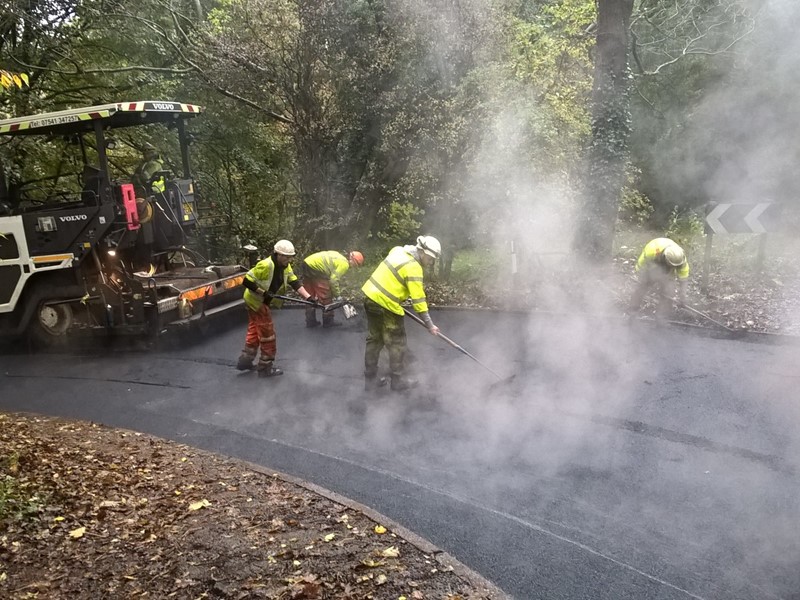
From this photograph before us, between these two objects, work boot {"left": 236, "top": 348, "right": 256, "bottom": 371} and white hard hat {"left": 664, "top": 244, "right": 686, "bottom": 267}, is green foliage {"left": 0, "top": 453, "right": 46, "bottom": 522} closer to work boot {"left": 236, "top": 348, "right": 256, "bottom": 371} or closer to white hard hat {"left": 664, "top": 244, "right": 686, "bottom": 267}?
work boot {"left": 236, "top": 348, "right": 256, "bottom": 371}

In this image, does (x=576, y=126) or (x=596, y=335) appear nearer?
(x=596, y=335)

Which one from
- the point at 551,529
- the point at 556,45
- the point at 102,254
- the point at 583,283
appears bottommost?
the point at 551,529

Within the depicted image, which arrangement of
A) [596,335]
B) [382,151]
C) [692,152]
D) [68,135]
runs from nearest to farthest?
[596,335] → [68,135] → [382,151] → [692,152]

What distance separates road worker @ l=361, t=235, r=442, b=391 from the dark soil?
2050 millimetres

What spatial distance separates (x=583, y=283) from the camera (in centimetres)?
945

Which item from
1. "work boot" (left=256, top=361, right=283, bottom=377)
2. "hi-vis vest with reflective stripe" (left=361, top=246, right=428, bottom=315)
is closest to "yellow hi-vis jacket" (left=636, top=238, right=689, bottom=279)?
"hi-vis vest with reflective stripe" (left=361, top=246, right=428, bottom=315)

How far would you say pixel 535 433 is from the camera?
514cm

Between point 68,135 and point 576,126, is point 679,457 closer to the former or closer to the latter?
point 576,126

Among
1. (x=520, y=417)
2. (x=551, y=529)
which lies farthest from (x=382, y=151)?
(x=551, y=529)

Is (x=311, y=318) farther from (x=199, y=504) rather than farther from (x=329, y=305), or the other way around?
(x=199, y=504)

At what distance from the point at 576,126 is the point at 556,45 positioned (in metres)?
1.42

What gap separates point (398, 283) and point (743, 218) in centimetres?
556

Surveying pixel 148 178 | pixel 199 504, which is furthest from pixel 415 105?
pixel 199 504

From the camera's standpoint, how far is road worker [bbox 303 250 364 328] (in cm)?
834
